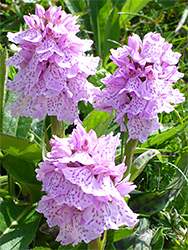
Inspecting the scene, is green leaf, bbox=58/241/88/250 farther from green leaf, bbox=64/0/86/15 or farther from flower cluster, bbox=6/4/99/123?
green leaf, bbox=64/0/86/15

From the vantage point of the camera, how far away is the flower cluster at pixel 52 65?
0.96 m

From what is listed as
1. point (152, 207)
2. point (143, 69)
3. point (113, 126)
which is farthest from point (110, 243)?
point (143, 69)

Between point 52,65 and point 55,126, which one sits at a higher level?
point 52,65

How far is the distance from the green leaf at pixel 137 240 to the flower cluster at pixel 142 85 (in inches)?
14.6

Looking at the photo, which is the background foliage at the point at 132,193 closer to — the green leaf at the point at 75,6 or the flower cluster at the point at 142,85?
the flower cluster at the point at 142,85

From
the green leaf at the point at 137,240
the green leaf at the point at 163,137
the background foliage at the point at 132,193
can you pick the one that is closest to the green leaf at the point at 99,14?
the background foliage at the point at 132,193

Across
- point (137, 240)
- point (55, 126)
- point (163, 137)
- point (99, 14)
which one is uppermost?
point (99, 14)

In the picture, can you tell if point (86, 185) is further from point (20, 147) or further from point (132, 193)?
point (132, 193)

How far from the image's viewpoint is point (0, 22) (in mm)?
2197

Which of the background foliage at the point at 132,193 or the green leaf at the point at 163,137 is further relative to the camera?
the green leaf at the point at 163,137

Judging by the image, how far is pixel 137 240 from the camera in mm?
1215

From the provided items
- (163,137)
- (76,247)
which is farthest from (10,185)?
(163,137)

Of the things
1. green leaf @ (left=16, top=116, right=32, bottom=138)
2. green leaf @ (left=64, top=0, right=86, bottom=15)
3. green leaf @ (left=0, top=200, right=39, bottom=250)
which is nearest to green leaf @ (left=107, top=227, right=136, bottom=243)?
green leaf @ (left=0, top=200, right=39, bottom=250)

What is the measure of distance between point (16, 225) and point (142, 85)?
615mm
